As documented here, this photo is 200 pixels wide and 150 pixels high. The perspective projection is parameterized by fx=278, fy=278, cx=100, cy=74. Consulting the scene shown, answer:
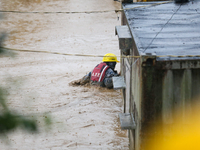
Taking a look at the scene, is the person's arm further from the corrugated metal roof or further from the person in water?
the corrugated metal roof

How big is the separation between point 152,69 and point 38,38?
14.8m

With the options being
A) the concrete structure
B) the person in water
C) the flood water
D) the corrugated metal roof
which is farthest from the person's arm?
the concrete structure

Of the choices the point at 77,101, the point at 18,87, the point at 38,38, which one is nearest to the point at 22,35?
the point at 38,38

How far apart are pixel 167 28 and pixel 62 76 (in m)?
6.86

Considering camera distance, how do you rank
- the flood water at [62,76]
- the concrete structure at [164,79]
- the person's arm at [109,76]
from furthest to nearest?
the person's arm at [109,76] → the concrete structure at [164,79] → the flood water at [62,76]

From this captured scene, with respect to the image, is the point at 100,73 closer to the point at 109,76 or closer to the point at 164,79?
the point at 109,76

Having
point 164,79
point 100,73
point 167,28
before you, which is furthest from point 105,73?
point 164,79

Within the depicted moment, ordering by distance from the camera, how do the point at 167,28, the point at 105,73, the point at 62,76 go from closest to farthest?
the point at 167,28 < the point at 105,73 < the point at 62,76

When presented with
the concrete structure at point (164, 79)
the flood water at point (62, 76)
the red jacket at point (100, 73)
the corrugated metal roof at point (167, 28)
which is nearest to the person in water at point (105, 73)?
the red jacket at point (100, 73)

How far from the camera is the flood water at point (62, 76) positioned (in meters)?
1.61

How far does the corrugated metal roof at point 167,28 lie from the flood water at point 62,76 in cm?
191

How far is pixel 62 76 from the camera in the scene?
11.3 meters

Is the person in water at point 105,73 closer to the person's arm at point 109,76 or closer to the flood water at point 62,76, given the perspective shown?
the person's arm at point 109,76

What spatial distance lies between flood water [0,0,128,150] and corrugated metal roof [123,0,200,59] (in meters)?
1.91
